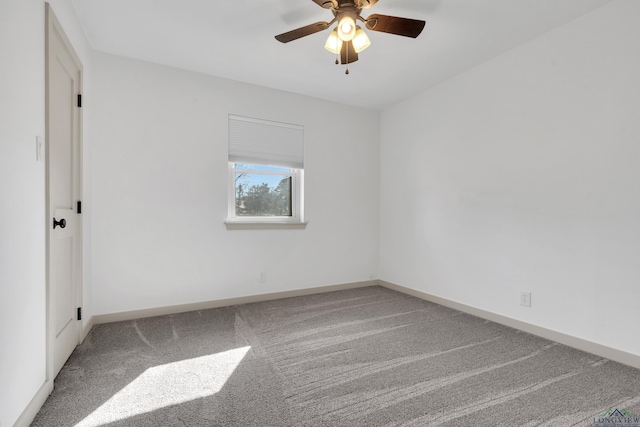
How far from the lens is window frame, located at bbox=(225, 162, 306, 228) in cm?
344

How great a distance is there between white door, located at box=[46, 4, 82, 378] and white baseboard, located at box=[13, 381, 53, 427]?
0.40 feet

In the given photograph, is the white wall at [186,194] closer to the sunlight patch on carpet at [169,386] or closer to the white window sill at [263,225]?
the white window sill at [263,225]

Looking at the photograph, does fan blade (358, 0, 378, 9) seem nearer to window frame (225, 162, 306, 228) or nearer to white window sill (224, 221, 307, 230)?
window frame (225, 162, 306, 228)

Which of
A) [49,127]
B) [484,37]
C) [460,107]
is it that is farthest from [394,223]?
[49,127]

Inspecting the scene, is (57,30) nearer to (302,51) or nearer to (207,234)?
(302,51)

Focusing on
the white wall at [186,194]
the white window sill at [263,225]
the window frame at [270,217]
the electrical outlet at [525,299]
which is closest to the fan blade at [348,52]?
the white wall at [186,194]

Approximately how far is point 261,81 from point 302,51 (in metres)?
0.80

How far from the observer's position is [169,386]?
1.80 m

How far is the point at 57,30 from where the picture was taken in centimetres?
186

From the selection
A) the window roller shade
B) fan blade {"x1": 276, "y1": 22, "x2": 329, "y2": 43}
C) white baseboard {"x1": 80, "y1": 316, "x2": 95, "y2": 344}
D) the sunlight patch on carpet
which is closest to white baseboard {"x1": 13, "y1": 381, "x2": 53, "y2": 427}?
the sunlight patch on carpet

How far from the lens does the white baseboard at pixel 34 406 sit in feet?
4.56

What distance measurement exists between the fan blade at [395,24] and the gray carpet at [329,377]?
220 cm

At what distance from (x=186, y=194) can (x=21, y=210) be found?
1.75 metres

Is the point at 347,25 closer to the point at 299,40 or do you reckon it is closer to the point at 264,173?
the point at 299,40
